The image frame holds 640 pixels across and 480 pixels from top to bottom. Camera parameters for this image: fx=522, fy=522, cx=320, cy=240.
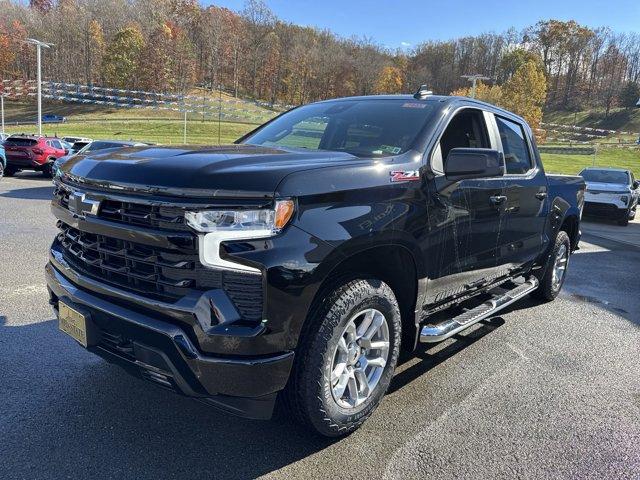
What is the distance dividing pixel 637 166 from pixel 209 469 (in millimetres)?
52806

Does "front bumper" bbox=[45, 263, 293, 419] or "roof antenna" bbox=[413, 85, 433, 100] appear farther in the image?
"roof antenna" bbox=[413, 85, 433, 100]

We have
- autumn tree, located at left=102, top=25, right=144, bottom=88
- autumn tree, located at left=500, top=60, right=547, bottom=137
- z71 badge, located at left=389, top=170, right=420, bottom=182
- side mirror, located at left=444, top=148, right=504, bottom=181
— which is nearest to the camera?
z71 badge, located at left=389, top=170, right=420, bottom=182

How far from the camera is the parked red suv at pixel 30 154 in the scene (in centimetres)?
1783

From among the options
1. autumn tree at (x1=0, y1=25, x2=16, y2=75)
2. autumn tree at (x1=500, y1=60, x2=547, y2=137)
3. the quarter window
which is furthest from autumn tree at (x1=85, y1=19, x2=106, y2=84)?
the quarter window

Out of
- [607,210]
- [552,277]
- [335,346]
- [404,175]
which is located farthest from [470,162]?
[607,210]

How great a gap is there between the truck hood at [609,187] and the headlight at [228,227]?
51.8 feet

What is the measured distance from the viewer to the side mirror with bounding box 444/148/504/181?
3.21 m

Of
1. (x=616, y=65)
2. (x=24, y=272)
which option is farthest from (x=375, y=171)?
(x=616, y=65)

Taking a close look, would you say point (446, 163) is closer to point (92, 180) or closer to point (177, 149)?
point (177, 149)

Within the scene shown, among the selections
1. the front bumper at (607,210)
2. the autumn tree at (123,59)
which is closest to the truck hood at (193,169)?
the front bumper at (607,210)

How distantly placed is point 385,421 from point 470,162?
1.67m

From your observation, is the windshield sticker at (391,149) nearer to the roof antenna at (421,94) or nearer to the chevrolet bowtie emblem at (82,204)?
the roof antenna at (421,94)

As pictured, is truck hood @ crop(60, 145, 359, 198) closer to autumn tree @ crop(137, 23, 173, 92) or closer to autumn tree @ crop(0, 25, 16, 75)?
autumn tree @ crop(137, 23, 173, 92)

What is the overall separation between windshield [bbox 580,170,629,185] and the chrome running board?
44.6 feet
